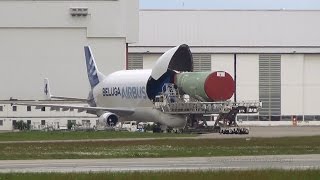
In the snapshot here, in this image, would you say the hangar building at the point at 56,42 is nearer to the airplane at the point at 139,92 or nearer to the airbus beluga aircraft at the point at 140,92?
the airplane at the point at 139,92

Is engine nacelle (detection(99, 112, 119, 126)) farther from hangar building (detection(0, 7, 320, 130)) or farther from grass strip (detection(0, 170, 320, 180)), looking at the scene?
grass strip (detection(0, 170, 320, 180))

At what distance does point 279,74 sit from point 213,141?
70503 millimetres

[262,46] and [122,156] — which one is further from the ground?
[262,46]

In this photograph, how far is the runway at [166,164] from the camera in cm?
3222

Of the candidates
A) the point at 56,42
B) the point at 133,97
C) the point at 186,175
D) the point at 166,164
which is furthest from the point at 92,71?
the point at 186,175

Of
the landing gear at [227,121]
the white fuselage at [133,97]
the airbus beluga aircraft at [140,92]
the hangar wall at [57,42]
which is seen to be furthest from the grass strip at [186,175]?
the hangar wall at [57,42]

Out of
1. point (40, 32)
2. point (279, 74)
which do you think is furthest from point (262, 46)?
point (40, 32)

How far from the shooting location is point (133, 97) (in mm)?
85812

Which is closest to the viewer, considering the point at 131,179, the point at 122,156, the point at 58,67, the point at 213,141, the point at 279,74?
the point at 131,179

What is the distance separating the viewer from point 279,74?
123625mm

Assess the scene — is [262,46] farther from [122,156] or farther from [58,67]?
[122,156]

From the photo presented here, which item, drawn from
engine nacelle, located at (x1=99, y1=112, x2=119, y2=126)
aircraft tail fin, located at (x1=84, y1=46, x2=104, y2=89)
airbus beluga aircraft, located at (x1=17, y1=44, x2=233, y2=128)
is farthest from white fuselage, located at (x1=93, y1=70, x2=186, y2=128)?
aircraft tail fin, located at (x1=84, y1=46, x2=104, y2=89)

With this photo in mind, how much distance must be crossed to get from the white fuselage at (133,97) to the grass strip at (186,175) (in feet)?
170

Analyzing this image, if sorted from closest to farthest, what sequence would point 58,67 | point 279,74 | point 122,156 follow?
point 122,156 → point 58,67 → point 279,74
